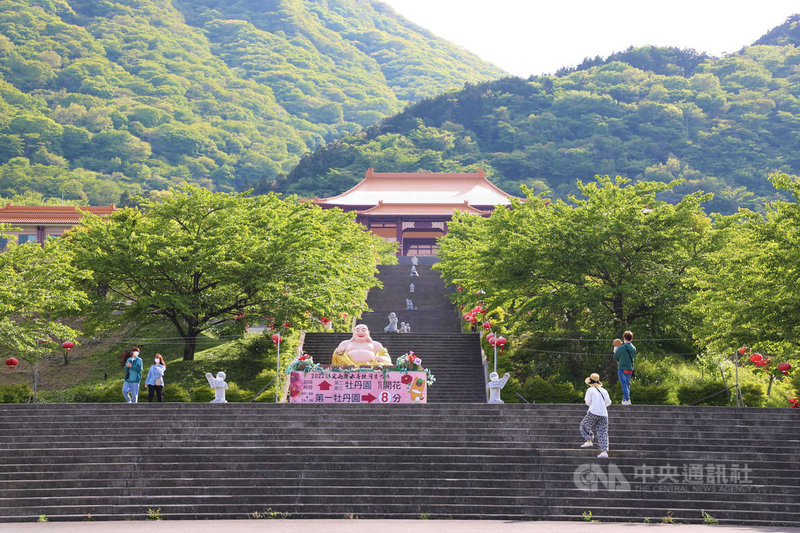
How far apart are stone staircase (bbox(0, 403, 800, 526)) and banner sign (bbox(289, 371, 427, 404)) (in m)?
1.64

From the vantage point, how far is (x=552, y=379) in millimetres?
25297

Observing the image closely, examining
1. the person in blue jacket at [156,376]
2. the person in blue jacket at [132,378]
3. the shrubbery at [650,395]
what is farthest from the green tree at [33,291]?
the shrubbery at [650,395]

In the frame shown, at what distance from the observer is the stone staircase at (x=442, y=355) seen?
24.0 m

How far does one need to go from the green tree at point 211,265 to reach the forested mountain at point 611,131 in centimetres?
5884

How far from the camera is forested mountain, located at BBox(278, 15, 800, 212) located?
91.1 metres

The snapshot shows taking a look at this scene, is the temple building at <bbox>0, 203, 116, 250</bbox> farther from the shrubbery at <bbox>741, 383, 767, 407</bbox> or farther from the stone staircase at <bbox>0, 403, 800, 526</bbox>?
the shrubbery at <bbox>741, 383, 767, 407</bbox>

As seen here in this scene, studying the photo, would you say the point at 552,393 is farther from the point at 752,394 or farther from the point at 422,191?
the point at 422,191

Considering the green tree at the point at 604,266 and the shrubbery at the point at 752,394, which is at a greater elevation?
the green tree at the point at 604,266

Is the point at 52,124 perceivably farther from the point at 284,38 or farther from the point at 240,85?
the point at 284,38

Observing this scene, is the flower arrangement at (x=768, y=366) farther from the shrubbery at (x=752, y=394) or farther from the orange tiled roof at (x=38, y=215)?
the orange tiled roof at (x=38, y=215)

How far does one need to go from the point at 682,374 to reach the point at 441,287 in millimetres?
16203

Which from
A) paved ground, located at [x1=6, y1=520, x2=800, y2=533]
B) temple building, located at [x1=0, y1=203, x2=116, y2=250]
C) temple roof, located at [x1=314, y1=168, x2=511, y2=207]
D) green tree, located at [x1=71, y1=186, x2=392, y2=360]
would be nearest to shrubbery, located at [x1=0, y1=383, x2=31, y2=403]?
green tree, located at [x1=71, y1=186, x2=392, y2=360]

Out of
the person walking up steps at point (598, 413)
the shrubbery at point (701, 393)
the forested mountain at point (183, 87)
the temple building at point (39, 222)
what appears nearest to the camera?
the person walking up steps at point (598, 413)

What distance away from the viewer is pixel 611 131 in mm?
104000
